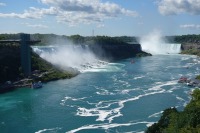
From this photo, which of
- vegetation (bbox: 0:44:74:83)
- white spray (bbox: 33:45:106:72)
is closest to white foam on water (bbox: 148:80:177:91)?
vegetation (bbox: 0:44:74:83)

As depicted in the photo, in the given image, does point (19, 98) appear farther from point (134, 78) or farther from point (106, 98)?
point (134, 78)

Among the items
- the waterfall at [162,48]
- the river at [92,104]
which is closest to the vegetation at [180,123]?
the river at [92,104]

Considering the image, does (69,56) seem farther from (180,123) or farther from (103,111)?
(180,123)

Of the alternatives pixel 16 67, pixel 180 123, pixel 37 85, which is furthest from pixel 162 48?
pixel 180 123

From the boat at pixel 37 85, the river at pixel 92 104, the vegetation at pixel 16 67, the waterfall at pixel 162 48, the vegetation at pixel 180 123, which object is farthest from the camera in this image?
the waterfall at pixel 162 48

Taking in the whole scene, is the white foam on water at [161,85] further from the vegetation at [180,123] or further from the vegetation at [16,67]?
the vegetation at [180,123]

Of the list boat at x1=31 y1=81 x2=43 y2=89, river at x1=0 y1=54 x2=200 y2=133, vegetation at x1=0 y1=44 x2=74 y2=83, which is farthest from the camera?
vegetation at x1=0 y1=44 x2=74 y2=83

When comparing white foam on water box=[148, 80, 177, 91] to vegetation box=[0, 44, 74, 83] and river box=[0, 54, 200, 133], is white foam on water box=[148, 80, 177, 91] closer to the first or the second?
river box=[0, 54, 200, 133]

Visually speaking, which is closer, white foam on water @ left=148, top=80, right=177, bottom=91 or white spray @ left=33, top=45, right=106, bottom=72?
white foam on water @ left=148, top=80, right=177, bottom=91

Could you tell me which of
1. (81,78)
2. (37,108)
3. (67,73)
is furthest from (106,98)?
(67,73)
